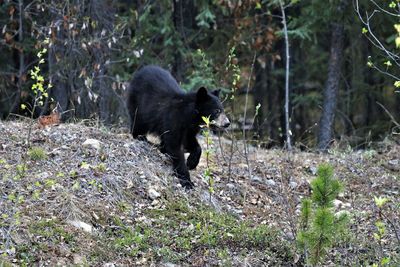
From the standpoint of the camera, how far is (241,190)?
8.87 metres

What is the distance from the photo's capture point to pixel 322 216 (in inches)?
238

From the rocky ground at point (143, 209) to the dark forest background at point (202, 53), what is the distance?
1216 mm

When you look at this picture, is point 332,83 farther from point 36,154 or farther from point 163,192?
point 36,154

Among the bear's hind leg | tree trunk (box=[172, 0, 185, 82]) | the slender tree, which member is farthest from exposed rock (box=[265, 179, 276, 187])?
tree trunk (box=[172, 0, 185, 82])

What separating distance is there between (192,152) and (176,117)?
50 cm

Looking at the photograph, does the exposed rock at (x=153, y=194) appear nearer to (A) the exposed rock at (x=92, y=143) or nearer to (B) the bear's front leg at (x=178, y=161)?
(B) the bear's front leg at (x=178, y=161)

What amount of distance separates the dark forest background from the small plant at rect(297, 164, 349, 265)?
10.4 feet

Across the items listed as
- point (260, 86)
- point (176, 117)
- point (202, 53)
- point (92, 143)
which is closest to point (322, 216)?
point (176, 117)

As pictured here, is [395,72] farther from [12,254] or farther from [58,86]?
[12,254]

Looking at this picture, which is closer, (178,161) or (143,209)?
(143,209)

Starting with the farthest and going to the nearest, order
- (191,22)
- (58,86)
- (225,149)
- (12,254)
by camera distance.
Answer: (191,22)
(58,86)
(225,149)
(12,254)

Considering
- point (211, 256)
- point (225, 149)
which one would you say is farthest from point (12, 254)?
point (225, 149)

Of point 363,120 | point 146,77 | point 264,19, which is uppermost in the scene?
point 264,19

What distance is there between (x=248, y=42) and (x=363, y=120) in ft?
24.3
